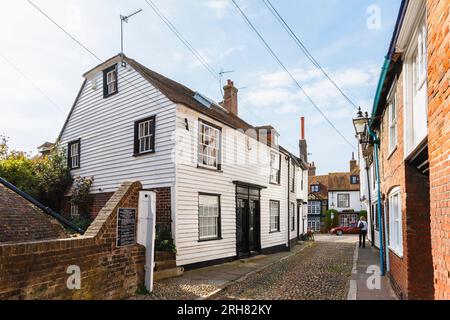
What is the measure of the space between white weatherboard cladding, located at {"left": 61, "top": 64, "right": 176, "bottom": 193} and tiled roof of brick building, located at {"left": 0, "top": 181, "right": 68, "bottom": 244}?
3.32 m

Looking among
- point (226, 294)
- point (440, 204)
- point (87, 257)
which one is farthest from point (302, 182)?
point (440, 204)

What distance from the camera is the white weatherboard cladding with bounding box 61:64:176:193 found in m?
12.5

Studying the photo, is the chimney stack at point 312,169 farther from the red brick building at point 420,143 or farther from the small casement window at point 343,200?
the red brick building at point 420,143

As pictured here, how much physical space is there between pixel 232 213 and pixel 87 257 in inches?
335

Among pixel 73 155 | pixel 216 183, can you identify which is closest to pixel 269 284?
pixel 216 183

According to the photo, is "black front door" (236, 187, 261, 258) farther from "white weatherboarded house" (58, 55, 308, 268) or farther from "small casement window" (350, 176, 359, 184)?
"small casement window" (350, 176, 359, 184)

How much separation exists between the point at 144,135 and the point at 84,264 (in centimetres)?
714

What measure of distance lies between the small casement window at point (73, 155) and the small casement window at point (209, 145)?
6626 mm

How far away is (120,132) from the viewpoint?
14391 mm

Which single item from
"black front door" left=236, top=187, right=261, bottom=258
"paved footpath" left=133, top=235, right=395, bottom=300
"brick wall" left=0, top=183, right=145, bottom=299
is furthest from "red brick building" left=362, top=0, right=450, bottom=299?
"black front door" left=236, top=187, right=261, bottom=258

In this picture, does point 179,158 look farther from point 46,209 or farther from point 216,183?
point 46,209

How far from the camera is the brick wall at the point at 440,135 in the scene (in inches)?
143
